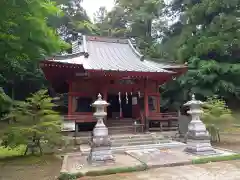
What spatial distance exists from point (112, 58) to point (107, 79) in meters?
2.41

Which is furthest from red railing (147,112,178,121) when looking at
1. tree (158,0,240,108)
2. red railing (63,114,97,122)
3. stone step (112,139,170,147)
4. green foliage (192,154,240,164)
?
tree (158,0,240,108)

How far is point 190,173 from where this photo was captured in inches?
250

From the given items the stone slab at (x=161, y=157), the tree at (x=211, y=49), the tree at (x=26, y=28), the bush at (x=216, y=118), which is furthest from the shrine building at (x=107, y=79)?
the tree at (x=211, y=49)

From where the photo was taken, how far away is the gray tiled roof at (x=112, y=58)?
492 inches

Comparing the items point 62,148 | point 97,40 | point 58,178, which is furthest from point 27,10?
point 97,40

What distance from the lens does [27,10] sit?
16.5ft

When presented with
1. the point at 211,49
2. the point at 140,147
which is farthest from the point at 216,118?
the point at 211,49

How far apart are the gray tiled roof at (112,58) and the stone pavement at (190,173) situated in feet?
20.5

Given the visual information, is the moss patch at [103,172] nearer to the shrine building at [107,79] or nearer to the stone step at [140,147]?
the stone step at [140,147]

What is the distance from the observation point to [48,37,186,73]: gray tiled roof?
12.5m

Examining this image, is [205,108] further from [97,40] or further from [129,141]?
[97,40]

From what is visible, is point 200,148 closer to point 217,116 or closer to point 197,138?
point 197,138

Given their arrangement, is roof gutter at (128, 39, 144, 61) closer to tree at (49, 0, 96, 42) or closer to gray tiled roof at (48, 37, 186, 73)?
gray tiled roof at (48, 37, 186, 73)

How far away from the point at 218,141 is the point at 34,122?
28.4ft
